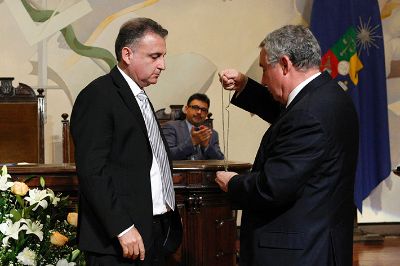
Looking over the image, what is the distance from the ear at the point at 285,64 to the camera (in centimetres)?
225

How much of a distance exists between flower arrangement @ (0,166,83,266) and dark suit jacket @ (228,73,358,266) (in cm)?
95

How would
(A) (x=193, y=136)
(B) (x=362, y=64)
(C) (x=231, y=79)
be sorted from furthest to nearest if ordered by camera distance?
(B) (x=362, y=64), (A) (x=193, y=136), (C) (x=231, y=79)

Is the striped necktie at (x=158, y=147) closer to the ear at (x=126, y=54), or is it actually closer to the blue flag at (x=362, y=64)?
the ear at (x=126, y=54)

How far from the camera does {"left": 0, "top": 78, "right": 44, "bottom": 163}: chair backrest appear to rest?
5599 millimetres

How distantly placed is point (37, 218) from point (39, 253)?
156 millimetres

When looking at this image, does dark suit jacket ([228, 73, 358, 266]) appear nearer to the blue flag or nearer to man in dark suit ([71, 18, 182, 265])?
man in dark suit ([71, 18, 182, 265])

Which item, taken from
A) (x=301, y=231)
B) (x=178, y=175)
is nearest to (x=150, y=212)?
(x=301, y=231)

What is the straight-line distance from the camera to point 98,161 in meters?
2.28

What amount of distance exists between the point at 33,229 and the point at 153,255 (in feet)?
1.88

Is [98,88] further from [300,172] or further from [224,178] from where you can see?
[300,172]

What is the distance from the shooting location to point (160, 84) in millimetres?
6797

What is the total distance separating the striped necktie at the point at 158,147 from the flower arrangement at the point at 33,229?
1.81 feet

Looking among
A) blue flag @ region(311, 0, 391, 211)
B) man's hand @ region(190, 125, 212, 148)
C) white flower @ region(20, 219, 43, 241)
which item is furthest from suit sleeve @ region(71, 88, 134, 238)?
blue flag @ region(311, 0, 391, 211)

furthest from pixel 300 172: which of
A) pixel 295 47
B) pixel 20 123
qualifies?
pixel 20 123
